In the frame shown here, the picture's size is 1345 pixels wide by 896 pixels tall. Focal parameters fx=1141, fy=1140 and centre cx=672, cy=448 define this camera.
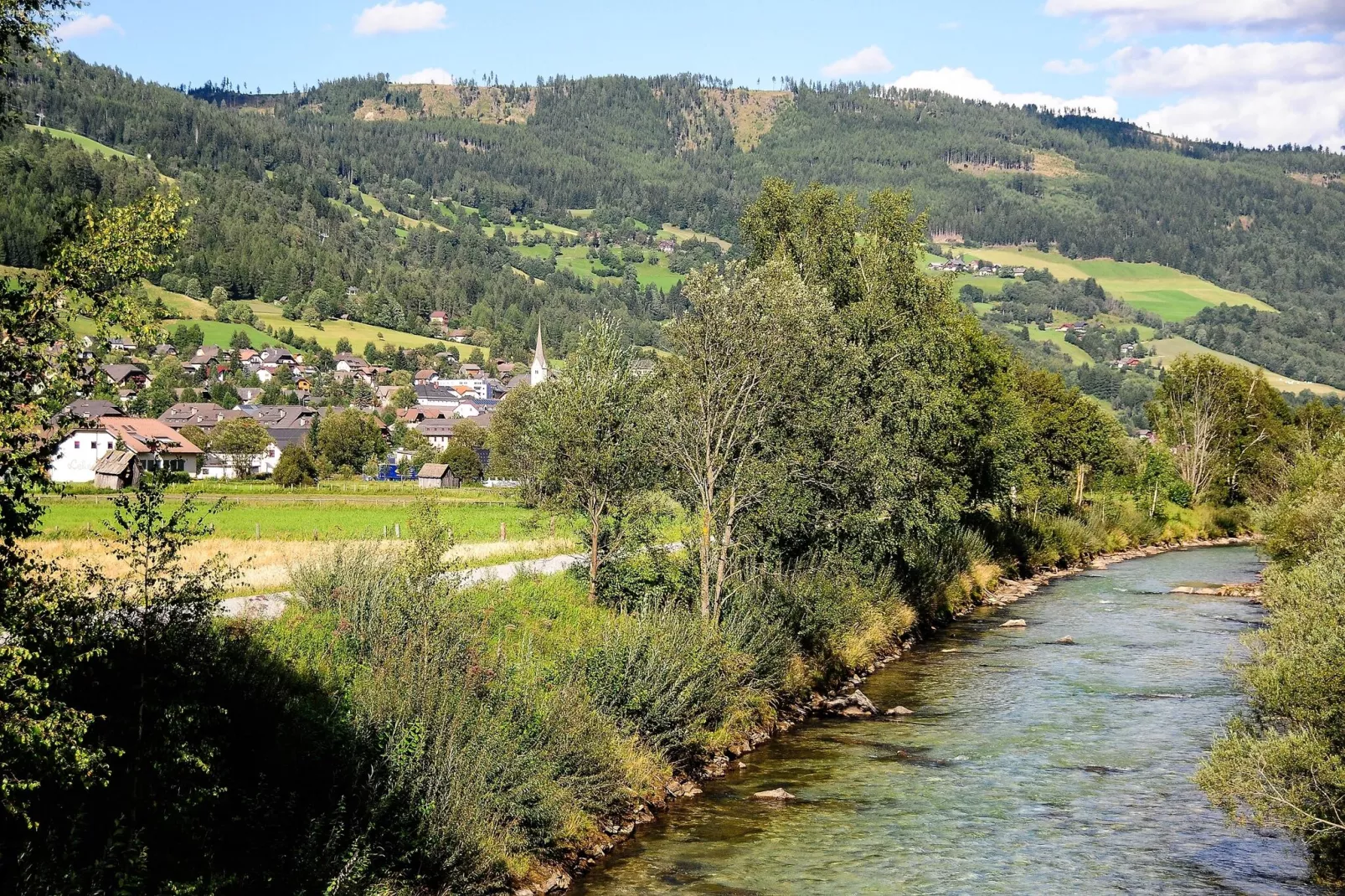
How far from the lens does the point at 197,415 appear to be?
161000 millimetres

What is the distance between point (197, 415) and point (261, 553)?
12677 cm

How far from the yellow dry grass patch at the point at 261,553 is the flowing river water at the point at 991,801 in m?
9.98

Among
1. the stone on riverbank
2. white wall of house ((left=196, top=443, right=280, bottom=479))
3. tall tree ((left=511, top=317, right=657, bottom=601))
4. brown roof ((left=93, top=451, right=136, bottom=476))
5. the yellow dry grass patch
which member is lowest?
white wall of house ((left=196, top=443, right=280, bottom=479))

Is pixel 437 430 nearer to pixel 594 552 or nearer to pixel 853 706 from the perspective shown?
pixel 594 552

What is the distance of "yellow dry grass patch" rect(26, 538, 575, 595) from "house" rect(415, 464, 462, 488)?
80970 millimetres

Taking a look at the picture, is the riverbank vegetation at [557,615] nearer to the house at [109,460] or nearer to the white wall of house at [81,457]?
the house at [109,460]

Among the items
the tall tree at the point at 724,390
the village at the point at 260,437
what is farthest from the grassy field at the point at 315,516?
the village at the point at 260,437

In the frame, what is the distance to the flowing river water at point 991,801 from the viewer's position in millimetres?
19984

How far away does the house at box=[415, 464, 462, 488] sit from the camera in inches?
5289

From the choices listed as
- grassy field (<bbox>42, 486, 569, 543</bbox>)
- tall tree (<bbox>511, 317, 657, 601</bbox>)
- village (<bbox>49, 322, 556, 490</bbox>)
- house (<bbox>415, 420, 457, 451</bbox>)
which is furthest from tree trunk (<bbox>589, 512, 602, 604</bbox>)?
house (<bbox>415, 420, 457, 451</bbox>)

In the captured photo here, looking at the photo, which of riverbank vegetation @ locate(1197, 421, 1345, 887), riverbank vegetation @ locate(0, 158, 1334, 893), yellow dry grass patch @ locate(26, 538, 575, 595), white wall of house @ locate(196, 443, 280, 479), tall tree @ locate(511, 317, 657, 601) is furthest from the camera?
white wall of house @ locate(196, 443, 280, 479)

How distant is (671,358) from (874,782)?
14.1 meters

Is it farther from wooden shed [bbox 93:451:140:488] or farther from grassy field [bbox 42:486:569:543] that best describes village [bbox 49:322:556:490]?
grassy field [bbox 42:486:569:543]

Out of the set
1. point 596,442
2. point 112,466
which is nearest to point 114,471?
point 112,466
